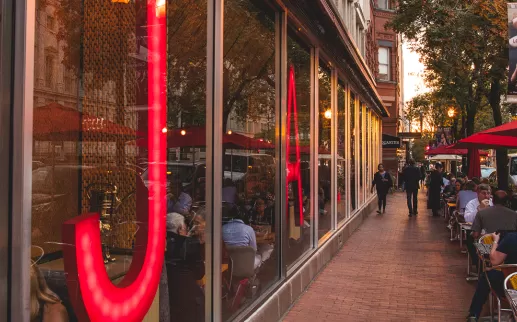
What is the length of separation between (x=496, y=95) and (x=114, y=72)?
16964mm

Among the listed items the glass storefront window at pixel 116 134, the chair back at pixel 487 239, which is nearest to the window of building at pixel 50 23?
the glass storefront window at pixel 116 134

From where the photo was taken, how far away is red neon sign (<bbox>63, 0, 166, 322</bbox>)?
114 inches

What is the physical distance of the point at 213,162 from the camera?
4.83 meters

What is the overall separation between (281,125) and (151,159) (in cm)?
371

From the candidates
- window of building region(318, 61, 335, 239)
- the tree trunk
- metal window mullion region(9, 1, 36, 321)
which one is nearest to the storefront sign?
the tree trunk

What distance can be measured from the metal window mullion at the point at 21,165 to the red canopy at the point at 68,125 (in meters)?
0.25

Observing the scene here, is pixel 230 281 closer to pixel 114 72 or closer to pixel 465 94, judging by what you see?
pixel 114 72

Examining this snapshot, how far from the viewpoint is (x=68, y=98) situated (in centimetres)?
350

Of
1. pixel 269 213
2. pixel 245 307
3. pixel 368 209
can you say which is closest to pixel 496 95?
pixel 368 209

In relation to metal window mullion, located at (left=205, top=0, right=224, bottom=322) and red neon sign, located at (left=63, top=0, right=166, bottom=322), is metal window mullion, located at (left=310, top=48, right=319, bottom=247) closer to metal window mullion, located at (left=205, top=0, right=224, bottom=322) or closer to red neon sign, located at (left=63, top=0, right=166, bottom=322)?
metal window mullion, located at (left=205, top=0, right=224, bottom=322)

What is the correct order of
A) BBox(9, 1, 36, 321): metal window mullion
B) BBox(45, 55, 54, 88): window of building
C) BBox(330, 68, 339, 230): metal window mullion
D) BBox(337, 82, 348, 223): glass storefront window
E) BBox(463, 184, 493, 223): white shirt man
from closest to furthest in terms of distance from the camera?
BBox(9, 1, 36, 321): metal window mullion
BBox(45, 55, 54, 88): window of building
BBox(463, 184, 493, 223): white shirt man
BBox(330, 68, 339, 230): metal window mullion
BBox(337, 82, 348, 223): glass storefront window

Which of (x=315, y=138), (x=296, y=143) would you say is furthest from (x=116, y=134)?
(x=315, y=138)

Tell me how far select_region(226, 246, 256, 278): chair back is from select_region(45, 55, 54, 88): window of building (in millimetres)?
2613

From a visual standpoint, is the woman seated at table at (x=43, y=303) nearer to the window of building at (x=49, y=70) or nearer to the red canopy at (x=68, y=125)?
the red canopy at (x=68, y=125)
